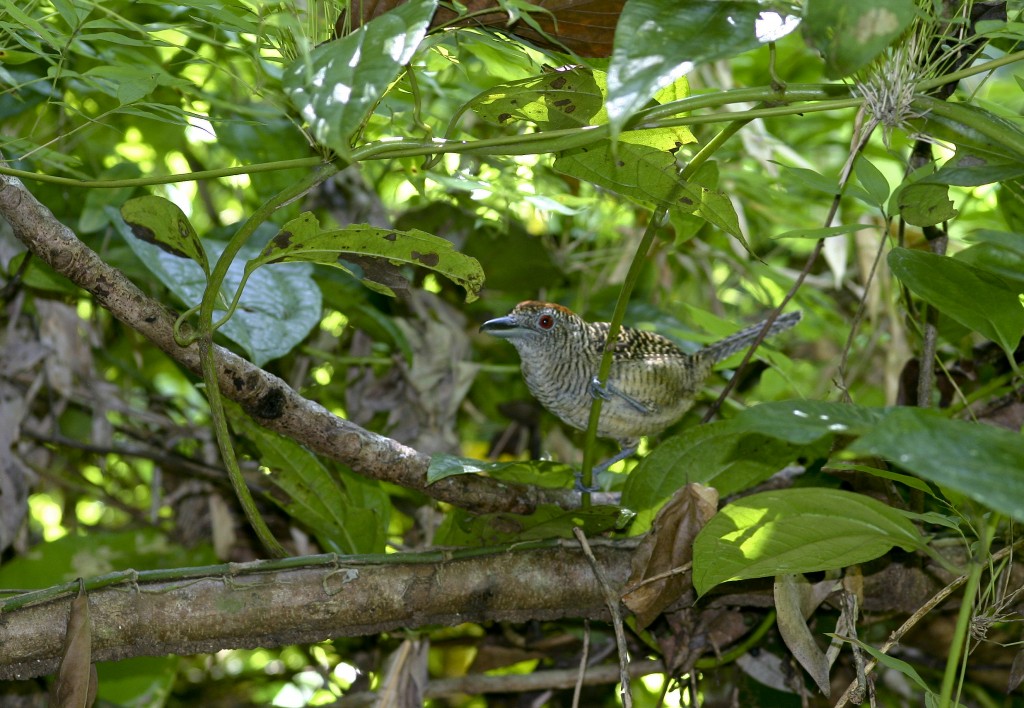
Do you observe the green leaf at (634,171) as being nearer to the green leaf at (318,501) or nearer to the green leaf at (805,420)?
the green leaf at (805,420)

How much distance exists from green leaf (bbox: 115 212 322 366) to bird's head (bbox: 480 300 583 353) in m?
0.58

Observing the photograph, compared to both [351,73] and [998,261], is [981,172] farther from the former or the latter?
[351,73]

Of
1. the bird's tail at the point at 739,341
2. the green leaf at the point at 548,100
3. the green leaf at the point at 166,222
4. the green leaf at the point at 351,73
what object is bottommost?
the bird's tail at the point at 739,341

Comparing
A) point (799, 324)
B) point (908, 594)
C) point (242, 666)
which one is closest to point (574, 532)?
point (908, 594)

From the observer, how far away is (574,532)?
180cm

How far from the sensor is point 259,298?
198cm

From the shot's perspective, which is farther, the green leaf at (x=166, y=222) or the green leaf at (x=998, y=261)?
the green leaf at (x=998, y=261)

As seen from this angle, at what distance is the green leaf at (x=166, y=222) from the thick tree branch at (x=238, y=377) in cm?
12

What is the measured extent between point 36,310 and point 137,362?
330 mm

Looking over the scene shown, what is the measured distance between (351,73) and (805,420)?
0.60 m

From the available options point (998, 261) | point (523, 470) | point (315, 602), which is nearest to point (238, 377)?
point (315, 602)

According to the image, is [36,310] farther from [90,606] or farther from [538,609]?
[538,609]

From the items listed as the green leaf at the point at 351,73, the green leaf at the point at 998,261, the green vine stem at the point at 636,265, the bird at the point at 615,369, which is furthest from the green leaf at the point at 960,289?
the bird at the point at 615,369

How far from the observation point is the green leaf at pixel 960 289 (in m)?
1.45
